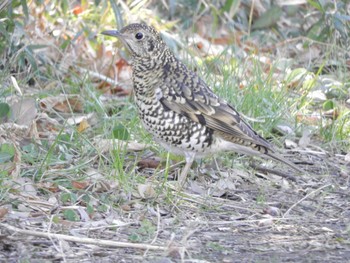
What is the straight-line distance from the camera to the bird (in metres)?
6.08

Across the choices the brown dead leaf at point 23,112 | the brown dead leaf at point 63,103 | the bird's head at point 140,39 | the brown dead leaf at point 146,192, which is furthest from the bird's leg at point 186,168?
the brown dead leaf at point 63,103

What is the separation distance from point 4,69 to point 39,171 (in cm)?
191

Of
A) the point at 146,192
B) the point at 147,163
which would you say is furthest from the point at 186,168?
the point at 146,192

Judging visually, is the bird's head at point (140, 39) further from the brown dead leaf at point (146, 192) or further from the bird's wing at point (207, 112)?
the brown dead leaf at point (146, 192)

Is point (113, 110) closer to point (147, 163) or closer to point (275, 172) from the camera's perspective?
point (147, 163)

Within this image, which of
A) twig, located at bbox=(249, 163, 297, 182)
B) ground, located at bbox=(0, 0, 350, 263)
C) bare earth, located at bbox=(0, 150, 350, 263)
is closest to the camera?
bare earth, located at bbox=(0, 150, 350, 263)

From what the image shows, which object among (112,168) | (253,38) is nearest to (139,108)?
(112,168)

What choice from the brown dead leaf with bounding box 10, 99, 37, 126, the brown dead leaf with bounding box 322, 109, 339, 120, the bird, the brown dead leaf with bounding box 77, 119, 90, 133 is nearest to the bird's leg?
the bird

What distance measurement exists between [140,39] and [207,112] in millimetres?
724

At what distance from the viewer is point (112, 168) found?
5.84m

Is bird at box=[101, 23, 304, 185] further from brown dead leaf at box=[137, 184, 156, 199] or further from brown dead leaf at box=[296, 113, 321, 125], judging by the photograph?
brown dead leaf at box=[296, 113, 321, 125]

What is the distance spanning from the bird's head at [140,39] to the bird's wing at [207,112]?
0.93 ft

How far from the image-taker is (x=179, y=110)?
6.15 meters

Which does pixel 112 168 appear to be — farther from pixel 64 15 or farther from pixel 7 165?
pixel 64 15
